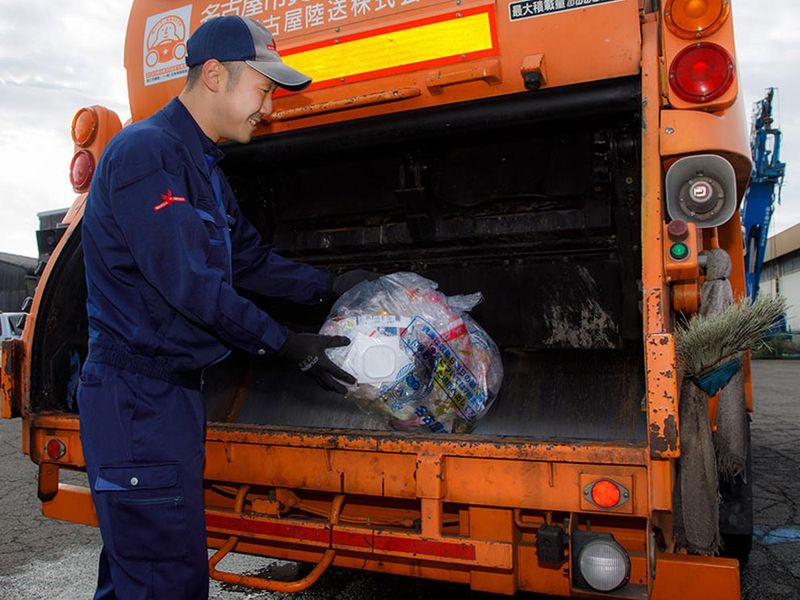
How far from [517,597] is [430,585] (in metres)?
0.38

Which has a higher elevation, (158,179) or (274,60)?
(274,60)

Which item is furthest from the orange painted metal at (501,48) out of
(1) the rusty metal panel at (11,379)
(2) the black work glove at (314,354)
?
(1) the rusty metal panel at (11,379)

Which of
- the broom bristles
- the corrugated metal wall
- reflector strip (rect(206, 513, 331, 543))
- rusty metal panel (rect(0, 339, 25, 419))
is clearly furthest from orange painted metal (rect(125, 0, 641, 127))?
the corrugated metal wall

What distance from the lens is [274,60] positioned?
1900 mm

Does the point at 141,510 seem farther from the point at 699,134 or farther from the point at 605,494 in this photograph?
the point at 699,134

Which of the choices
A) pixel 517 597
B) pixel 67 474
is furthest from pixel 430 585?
pixel 67 474

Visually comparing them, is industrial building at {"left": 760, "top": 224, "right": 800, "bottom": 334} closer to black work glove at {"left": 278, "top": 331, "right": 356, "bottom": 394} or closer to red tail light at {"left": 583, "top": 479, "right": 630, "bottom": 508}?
red tail light at {"left": 583, "top": 479, "right": 630, "bottom": 508}

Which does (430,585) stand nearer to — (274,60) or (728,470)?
(728,470)

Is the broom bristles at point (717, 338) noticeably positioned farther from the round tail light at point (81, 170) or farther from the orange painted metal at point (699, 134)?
the round tail light at point (81, 170)

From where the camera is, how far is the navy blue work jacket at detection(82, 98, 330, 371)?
1.62 m

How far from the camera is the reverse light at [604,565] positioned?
5.64ft

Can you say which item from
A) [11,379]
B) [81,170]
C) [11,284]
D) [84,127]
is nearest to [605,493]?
[11,379]

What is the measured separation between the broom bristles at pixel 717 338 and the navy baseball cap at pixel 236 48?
128 cm

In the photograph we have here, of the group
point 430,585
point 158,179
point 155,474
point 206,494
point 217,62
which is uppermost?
point 217,62
